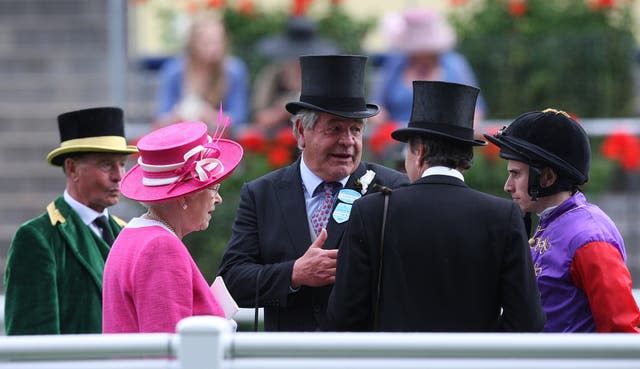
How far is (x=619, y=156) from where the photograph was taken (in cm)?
910

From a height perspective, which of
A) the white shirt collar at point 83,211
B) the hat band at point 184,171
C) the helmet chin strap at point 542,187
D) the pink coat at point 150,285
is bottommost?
the white shirt collar at point 83,211

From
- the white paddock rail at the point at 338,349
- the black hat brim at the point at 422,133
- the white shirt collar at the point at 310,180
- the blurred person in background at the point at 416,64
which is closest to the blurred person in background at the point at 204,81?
the blurred person in background at the point at 416,64

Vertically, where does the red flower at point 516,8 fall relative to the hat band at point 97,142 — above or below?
above

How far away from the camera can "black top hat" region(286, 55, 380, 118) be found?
16.1ft

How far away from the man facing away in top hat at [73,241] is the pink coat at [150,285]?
1.11 m

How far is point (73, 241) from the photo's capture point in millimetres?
5410

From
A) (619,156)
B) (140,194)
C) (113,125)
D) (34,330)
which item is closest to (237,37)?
(619,156)

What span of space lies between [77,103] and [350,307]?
7.07 meters

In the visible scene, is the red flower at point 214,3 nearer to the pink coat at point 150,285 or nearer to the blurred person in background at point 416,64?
the blurred person in background at point 416,64

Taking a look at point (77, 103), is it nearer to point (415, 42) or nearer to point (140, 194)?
point (415, 42)

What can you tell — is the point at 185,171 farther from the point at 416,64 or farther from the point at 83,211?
the point at 416,64

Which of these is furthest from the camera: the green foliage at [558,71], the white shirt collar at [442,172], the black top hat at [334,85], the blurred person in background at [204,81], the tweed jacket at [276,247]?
the green foliage at [558,71]

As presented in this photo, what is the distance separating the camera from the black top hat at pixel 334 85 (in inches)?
193

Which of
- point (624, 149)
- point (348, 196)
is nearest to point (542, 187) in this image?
point (348, 196)
